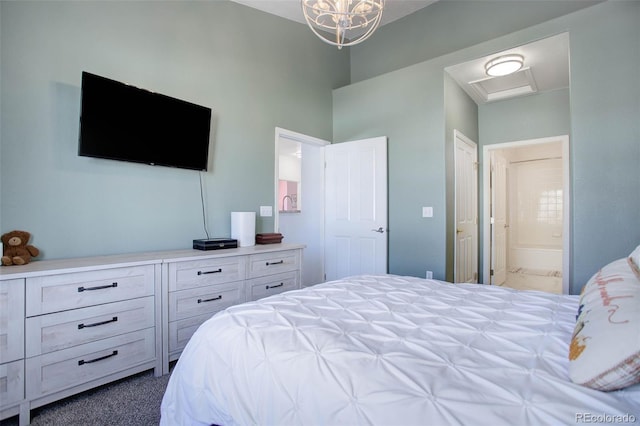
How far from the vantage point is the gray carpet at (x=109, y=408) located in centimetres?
167

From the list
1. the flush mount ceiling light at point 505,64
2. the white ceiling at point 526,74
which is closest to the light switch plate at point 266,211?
the white ceiling at point 526,74

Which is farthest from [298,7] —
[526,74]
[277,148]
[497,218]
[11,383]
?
[11,383]

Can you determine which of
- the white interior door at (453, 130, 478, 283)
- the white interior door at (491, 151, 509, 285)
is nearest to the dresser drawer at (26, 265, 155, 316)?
the white interior door at (453, 130, 478, 283)

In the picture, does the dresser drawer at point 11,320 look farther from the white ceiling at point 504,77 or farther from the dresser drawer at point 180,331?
the white ceiling at point 504,77

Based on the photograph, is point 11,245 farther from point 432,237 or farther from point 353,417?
point 432,237

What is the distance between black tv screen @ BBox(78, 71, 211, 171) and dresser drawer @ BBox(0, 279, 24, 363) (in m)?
0.94

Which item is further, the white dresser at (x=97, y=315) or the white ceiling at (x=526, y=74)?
the white ceiling at (x=526, y=74)

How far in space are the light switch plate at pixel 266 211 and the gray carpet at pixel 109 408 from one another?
1.80 m

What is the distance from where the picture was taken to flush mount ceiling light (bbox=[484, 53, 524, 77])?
3.12 meters

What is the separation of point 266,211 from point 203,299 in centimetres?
133

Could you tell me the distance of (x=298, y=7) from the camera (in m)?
3.58

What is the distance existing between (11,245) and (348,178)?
10.2 feet

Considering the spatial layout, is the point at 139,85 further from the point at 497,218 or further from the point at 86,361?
the point at 497,218

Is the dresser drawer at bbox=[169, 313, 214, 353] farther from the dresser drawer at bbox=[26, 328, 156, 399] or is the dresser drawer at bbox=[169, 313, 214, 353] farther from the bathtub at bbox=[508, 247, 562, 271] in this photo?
the bathtub at bbox=[508, 247, 562, 271]
